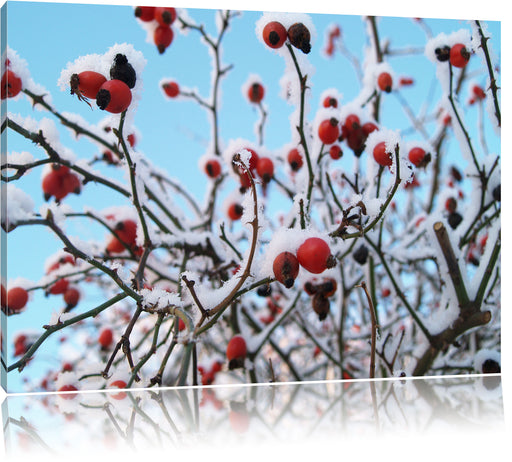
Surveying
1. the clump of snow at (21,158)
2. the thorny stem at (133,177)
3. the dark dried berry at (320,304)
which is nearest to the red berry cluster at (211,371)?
the dark dried berry at (320,304)

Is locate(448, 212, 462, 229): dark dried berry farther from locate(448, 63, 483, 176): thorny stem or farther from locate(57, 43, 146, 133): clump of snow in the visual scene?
locate(57, 43, 146, 133): clump of snow

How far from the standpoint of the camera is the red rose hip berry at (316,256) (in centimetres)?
90

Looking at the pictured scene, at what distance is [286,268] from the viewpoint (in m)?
0.88

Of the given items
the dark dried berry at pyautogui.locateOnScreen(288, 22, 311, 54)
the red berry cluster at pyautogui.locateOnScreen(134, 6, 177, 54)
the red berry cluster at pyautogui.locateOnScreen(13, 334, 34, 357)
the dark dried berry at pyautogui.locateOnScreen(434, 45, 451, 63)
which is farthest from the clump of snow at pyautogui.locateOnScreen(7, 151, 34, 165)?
the dark dried berry at pyautogui.locateOnScreen(434, 45, 451, 63)

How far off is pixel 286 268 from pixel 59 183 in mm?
897

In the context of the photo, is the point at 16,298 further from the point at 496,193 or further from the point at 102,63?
the point at 496,193

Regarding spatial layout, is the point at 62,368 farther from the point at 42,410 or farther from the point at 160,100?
the point at 160,100

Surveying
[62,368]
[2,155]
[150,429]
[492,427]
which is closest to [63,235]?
[150,429]

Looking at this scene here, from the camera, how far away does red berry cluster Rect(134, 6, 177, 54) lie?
62.7 inches

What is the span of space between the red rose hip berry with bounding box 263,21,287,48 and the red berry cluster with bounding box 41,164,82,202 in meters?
0.69

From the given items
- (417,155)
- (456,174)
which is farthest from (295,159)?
(456,174)

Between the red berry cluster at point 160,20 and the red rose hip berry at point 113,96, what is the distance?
2.47 ft

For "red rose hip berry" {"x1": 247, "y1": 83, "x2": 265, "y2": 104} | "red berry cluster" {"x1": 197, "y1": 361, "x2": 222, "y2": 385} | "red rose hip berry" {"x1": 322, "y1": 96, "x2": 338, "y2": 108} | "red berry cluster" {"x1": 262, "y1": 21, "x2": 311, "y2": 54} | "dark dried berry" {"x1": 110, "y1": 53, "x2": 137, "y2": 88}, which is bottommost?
"red berry cluster" {"x1": 197, "y1": 361, "x2": 222, "y2": 385}

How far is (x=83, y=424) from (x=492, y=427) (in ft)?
2.99
